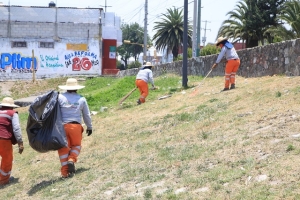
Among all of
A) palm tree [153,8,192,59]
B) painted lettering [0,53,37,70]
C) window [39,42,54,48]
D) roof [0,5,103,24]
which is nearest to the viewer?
painted lettering [0,53,37,70]

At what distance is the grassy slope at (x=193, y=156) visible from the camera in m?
5.96

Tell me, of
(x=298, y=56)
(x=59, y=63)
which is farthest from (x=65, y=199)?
(x=59, y=63)

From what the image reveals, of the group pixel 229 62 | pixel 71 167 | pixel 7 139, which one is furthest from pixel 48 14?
pixel 71 167

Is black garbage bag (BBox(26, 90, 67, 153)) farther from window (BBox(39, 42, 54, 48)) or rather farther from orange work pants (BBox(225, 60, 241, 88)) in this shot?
window (BBox(39, 42, 54, 48))

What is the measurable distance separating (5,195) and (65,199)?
1.85 m

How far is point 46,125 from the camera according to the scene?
823cm

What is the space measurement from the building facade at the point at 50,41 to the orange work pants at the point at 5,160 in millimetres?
28274

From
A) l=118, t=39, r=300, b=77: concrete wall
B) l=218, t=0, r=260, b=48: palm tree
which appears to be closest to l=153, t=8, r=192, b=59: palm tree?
l=218, t=0, r=260, b=48: palm tree

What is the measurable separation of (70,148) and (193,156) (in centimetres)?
203

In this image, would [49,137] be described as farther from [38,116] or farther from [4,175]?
[4,175]

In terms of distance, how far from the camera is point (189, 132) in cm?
910

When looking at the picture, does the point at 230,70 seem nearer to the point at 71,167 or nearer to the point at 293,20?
the point at 71,167

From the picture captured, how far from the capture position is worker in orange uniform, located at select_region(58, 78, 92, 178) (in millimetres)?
8195

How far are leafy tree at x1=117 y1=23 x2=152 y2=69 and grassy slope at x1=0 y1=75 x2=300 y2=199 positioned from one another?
237ft
